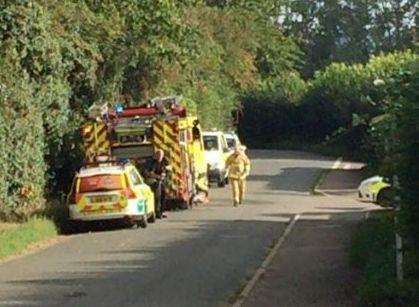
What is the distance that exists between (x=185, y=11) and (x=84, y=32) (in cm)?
976

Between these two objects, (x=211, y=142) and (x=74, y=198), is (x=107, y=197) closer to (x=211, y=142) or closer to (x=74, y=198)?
(x=74, y=198)

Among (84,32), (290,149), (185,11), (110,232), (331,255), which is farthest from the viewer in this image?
(290,149)

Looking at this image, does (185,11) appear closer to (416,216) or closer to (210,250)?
(210,250)

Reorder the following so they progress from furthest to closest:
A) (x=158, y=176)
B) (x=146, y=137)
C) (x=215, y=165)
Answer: (x=215, y=165)
(x=146, y=137)
(x=158, y=176)

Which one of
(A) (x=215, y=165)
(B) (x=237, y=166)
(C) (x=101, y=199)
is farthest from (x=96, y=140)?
(A) (x=215, y=165)

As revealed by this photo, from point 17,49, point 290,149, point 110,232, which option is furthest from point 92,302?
point 290,149

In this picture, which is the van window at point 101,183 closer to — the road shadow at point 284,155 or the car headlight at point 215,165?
the car headlight at point 215,165

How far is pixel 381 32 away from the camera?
368 feet

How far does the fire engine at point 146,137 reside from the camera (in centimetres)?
3275

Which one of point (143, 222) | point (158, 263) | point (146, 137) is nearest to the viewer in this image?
point (158, 263)

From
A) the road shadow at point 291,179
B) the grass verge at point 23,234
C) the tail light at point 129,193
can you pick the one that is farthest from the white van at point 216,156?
the grass verge at point 23,234

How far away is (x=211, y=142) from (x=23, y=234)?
23.2 metres

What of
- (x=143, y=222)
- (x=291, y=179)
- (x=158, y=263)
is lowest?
(x=291, y=179)

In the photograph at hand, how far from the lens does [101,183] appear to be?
27750mm
